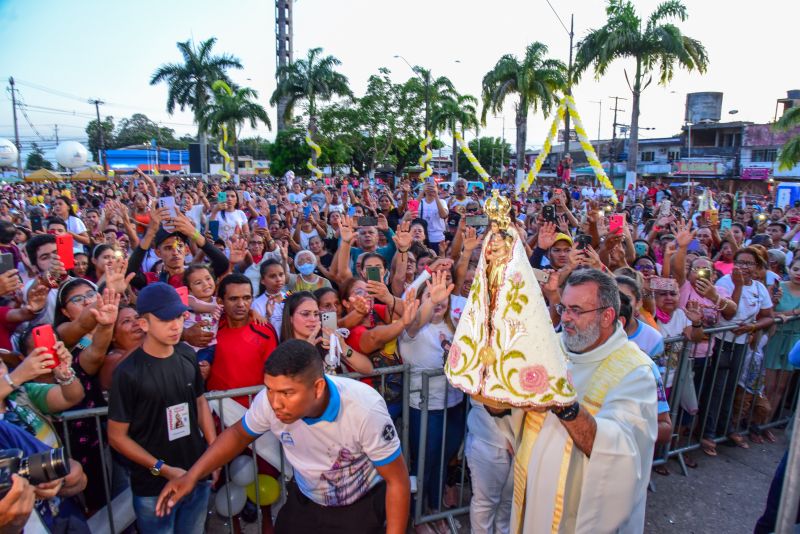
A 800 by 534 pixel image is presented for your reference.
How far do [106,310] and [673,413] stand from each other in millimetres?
4483

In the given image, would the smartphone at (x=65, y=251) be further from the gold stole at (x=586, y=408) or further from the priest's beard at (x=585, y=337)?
the priest's beard at (x=585, y=337)

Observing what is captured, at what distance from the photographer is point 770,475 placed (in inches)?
182

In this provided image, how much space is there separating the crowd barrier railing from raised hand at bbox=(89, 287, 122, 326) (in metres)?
0.52

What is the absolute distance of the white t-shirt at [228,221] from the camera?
792 cm

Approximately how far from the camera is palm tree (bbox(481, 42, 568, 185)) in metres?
27.2

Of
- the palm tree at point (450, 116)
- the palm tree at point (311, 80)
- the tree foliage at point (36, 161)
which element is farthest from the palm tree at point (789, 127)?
the tree foliage at point (36, 161)

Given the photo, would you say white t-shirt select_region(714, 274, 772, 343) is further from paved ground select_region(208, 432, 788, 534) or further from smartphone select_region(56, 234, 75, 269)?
smartphone select_region(56, 234, 75, 269)

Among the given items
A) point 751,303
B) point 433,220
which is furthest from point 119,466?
point 433,220

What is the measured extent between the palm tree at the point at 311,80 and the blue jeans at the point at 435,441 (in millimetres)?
31101

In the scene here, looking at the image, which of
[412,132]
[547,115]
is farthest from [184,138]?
[547,115]

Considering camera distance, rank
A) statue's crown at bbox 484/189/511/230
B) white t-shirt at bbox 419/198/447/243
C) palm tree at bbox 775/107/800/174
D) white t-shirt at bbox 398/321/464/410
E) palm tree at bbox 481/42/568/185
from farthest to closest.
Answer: palm tree at bbox 481/42/568/185 < palm tree at bbox 775/107/800/174 < white t-shirt at bbox 419/198/447/243 < white t-shirt at bbox 398/321/464/410 < statue's crown at bbox 484/189/511/230

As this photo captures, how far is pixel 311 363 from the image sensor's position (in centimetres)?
233

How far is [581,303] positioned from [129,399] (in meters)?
2.48

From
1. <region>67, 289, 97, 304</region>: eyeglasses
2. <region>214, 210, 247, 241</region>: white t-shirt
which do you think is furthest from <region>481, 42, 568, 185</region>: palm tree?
<region>67, 289, 97, 304</region>: eyeglasses
